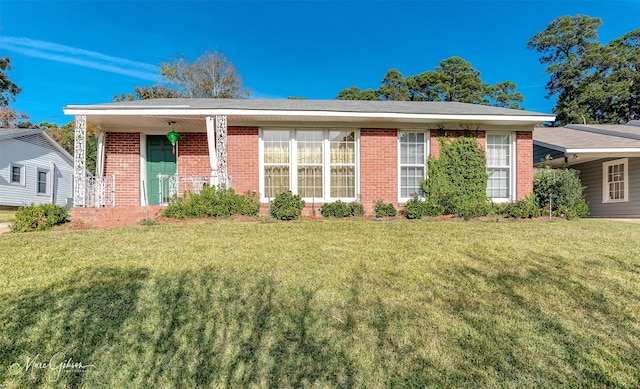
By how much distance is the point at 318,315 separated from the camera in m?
3.27

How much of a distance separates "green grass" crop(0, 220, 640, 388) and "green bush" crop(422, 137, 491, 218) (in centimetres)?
457

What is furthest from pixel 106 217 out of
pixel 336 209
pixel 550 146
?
pixel 550 146

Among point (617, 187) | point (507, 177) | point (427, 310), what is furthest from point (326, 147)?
point (617, 187)

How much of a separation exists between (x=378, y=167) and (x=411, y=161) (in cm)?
109

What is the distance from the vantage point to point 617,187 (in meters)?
12.4

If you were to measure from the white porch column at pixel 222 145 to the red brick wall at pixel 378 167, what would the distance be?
384 cm

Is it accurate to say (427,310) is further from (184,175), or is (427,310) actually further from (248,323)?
(184,175)

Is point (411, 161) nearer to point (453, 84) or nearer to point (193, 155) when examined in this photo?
point (193, 155)

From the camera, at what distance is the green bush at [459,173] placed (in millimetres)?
10109

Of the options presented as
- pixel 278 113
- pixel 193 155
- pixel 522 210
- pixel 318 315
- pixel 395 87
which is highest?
pixel 395 87

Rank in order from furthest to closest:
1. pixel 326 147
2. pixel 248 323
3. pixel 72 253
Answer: pixel 326 147 → pixel 72 253 → pixel 248 323

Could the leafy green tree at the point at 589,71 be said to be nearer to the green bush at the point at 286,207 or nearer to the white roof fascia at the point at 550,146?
the white roof fascia at the point at 550,146

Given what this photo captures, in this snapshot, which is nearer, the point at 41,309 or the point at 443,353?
the point at 443,353

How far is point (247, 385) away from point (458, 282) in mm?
2747
